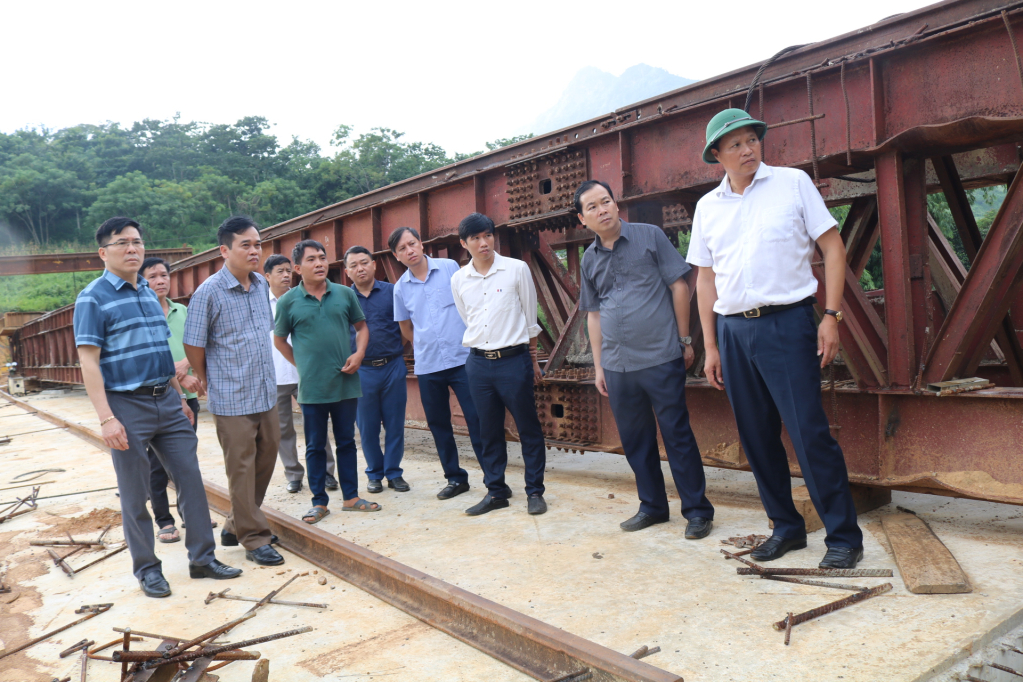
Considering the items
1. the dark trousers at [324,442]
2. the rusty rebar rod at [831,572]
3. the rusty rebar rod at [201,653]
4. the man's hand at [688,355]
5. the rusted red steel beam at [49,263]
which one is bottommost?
the rusty rebar rod at [831,572]

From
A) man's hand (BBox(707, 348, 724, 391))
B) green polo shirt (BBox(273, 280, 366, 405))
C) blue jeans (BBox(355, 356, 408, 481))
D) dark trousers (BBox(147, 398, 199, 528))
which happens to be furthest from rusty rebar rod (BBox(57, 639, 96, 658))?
man's hand (BBox(707, 348, 724, 391))

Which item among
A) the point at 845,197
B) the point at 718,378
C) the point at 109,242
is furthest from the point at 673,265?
the point at 109,242

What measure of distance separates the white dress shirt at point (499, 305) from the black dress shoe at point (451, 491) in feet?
4.14

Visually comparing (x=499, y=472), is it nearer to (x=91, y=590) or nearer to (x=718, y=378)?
(x=718, y=378)

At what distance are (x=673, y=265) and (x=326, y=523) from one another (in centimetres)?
299

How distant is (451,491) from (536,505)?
3.01ft

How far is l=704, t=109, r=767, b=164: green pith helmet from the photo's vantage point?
346 centimetres

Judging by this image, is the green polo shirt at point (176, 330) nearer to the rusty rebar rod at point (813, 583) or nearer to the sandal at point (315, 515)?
the sandal at point (315, 515)

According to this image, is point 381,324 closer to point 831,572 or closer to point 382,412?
point 382,412

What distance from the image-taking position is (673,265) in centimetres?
422

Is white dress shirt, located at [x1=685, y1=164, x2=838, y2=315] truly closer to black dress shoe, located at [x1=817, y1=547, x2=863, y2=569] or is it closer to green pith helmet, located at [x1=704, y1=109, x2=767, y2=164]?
green pith helmet, located at [x1=704, y1=109, x2=767, y2=164]

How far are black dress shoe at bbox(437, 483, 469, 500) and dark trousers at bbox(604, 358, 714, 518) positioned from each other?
1746 millimetres

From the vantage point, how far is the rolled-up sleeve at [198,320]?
4.23 meters

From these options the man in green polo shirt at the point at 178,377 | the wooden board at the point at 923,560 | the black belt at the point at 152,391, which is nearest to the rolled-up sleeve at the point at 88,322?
the black belt at the point at 152,391
